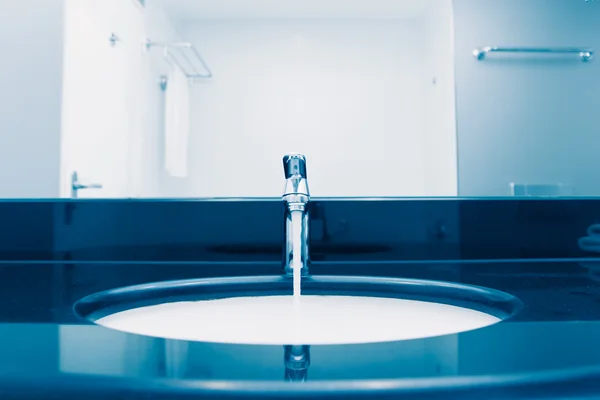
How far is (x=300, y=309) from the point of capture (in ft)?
2.36

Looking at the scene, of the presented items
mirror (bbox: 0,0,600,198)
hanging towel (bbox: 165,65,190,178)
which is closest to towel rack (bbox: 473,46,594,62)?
mirror (bbox: 0,0,600,198)

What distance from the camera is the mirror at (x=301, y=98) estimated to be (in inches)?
36.5

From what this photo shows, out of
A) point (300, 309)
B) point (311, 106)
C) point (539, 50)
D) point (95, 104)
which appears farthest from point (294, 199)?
point (539, 50)

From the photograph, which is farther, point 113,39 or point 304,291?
point 113,39

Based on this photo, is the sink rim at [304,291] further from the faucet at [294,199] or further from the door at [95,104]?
the door at [95,104]

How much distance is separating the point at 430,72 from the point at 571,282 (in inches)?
19.3

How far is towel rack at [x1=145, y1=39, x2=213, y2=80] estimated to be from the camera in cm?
95

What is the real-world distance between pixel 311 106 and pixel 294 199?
0.30 meters

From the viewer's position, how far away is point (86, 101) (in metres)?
0.96

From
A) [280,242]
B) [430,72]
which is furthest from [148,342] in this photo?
[430,72]

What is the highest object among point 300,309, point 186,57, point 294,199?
point 186,57

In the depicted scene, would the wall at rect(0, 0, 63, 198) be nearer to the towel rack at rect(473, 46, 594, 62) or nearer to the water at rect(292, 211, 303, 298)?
the water at rect(292, 211, 303, 298)

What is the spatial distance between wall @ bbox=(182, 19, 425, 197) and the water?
19 centimetres

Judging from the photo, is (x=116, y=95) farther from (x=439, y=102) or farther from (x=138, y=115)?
(x=439, y=102)
